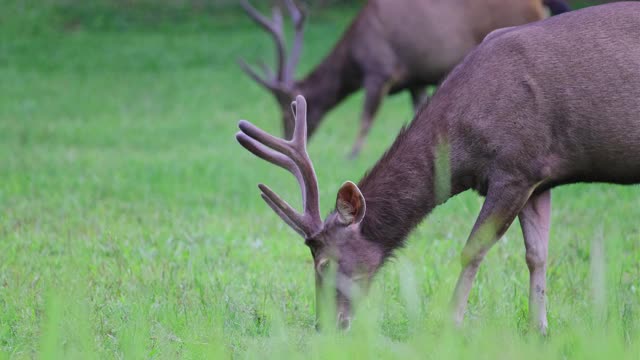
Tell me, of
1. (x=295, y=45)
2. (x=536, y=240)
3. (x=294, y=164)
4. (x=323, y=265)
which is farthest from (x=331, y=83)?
(x=323, y=265)

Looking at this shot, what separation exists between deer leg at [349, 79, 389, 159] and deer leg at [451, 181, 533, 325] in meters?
7.89

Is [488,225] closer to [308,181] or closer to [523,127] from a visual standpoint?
[523,127]

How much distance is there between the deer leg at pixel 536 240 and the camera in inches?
223

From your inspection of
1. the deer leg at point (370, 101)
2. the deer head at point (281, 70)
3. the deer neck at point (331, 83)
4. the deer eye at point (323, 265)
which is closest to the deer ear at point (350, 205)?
the deer eye at point (323, 265)

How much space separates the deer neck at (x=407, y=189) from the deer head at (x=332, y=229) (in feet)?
0.29


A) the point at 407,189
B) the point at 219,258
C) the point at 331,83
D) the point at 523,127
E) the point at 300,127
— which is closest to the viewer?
the point at 523,127

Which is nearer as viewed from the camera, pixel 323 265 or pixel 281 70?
pixel 323 265

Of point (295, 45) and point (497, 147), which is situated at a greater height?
point (497, 147)

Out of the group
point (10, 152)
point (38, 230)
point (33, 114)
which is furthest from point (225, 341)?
point (33, 114)

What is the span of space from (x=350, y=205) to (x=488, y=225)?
2.17 ft

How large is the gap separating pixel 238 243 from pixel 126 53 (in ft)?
56.5

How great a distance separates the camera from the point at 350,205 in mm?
5402

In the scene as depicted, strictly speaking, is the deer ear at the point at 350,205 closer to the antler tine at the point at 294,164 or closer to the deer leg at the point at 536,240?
the antler tine at the point at 294,164

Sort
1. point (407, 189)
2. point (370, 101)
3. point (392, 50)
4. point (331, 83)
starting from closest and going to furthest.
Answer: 1. point (407, 189)
2. point (392, 50)
3. point (370, 101)
4. point (331, 83)
